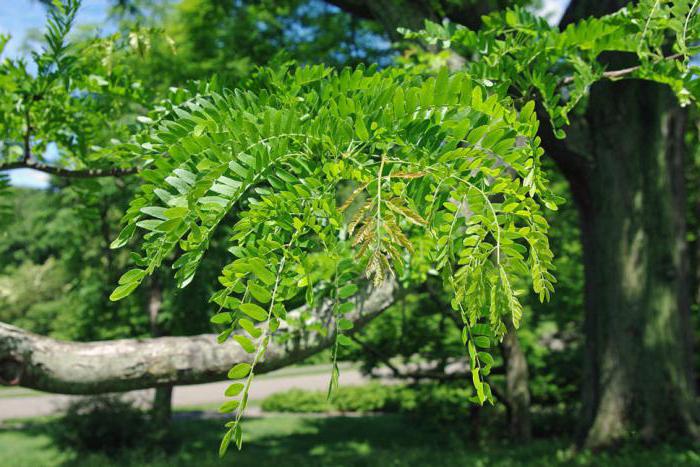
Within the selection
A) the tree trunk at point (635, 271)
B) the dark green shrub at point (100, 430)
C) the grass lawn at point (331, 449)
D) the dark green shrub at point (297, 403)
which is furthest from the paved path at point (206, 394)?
the tree trunk at point (635, 271)

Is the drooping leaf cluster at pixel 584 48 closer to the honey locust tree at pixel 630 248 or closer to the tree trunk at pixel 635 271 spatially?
the honey locust tree at pixel 630 248

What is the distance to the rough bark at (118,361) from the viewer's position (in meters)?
2.59

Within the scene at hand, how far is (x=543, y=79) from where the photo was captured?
211 cm

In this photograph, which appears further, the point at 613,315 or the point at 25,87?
the point at 613,315

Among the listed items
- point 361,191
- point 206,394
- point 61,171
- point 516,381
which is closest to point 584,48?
point 361,191

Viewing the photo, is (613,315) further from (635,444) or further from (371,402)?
(371,402)

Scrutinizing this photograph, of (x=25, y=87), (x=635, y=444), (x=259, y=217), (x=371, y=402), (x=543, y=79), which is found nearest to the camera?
(x=259, y=217)

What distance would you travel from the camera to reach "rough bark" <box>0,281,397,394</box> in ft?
8.49

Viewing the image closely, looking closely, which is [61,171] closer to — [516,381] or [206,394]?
[516,381]

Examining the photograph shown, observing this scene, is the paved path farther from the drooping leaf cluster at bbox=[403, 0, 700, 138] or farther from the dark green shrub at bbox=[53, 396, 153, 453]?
the drooping leaf cluster at bbox=[403, 0, 700, 138]

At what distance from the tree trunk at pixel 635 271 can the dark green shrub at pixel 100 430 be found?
7.98 metres

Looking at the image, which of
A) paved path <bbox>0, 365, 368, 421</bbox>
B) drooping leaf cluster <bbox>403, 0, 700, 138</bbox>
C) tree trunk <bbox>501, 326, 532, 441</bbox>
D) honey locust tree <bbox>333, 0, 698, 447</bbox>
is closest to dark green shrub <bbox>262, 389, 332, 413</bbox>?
paved path <bbox>0, 365, 368, 421</bbox>

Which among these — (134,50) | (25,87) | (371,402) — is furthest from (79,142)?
(371,402)

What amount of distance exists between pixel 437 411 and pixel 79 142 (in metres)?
9.27
